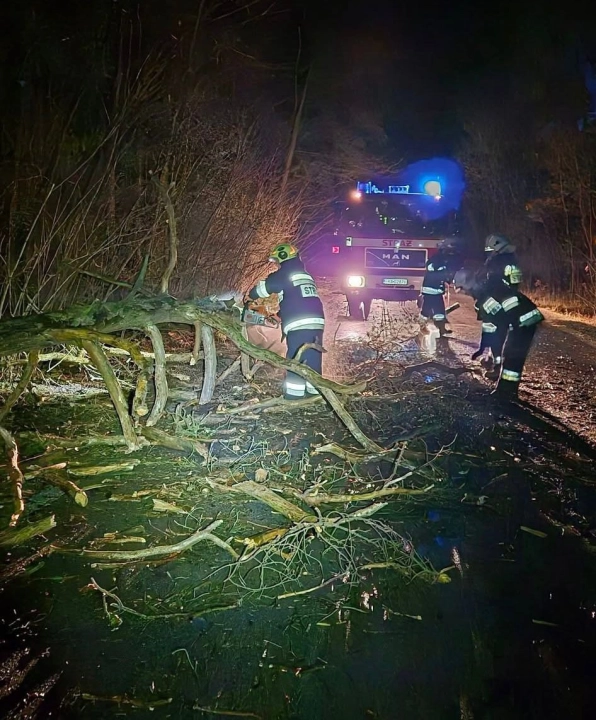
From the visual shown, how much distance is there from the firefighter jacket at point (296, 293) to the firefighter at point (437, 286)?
3945 millimetres

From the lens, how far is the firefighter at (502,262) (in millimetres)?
6559

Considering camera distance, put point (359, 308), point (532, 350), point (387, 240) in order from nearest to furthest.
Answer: point (532, 350)
point (387, 240)
point (359, 308)

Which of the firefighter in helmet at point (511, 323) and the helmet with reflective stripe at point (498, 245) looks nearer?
the firefighter in helmet at point (511, 323)

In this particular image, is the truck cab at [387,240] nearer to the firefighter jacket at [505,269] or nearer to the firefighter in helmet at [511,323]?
the firefighter jacket at [505,269]

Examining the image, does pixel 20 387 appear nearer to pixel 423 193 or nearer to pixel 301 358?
pixel 301 358

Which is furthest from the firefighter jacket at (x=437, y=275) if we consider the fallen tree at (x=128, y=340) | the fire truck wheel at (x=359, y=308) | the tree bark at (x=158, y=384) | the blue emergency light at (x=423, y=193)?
the tree bark at (x=158, y=384)

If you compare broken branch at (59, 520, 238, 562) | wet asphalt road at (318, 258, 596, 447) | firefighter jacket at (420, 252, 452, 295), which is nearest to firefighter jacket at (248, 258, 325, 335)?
wet asphalt road at (318, 258, 596, 447)

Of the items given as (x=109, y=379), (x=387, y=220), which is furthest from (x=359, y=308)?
(x=109, y=379)

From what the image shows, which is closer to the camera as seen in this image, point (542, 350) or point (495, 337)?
point (495, 337)

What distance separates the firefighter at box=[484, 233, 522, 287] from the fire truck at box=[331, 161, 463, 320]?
3969 millimetres

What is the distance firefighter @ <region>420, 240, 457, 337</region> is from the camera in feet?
31.0

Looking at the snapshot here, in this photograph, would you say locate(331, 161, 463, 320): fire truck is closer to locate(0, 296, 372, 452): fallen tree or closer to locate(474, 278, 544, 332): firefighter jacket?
locate(474, 278, 544, 332): firefighter jacket

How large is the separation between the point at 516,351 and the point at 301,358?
7.54 ft

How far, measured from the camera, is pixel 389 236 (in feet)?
35.4
